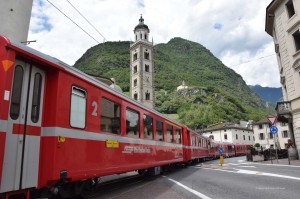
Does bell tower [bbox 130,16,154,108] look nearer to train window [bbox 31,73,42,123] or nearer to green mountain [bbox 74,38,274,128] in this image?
green mountain [bbox 74,38,274,128]

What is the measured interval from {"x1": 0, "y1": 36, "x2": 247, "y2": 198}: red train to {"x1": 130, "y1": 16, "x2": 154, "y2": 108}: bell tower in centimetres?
6437

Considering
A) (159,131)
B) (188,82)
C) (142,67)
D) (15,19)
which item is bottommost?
(159,131)

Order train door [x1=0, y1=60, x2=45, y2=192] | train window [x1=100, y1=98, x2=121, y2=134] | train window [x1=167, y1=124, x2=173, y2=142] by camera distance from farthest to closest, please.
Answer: train window [x1=167, y1=124, x2=173, y2=142], train window [x1=100, y1=98, x2=121, y2=134], train door [x1=0, y1=60, x2=45, y2=192]

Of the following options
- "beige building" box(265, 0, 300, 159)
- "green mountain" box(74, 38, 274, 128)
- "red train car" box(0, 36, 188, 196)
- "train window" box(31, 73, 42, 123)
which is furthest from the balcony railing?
"green mountain" box(74, 38, 274, 128)

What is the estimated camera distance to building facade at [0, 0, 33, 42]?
1707cm

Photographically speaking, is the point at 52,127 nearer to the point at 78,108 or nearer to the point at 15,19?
the point at 78,108

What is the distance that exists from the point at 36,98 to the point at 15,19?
1471 cm

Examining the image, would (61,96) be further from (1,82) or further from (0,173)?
(0,173)

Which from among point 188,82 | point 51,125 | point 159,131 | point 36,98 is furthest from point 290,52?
point 188,82

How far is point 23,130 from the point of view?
16.3ft

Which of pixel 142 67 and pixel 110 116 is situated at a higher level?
pixel 142 67

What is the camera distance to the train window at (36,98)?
5.32 metres

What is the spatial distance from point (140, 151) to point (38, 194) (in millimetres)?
4952

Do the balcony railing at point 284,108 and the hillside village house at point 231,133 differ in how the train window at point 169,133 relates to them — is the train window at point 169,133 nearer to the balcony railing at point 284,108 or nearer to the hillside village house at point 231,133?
the balcony railing at point 284,108
